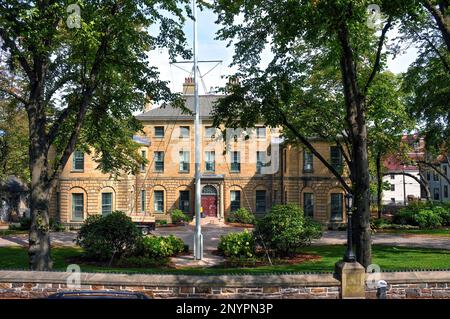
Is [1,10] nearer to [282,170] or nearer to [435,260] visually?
[435,260]

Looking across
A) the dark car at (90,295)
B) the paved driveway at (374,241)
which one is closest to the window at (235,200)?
the paved driveway at (374,241)

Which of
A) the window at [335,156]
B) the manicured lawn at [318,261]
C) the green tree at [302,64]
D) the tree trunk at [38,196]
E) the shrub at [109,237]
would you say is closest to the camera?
the green tree at [302,64]

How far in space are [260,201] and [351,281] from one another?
34.2 metres

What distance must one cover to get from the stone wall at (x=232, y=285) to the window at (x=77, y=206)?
28148mm

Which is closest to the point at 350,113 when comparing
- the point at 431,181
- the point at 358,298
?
the point at 358,298

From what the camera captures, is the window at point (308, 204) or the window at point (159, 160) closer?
the window at point (308, 204)

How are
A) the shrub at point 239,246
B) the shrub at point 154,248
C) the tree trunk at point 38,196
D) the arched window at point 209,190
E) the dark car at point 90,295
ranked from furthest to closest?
the arched window at point 209,190 → the shrub at point 154,248 → the shrub at point 239,246 → the tree trunk at point 38,196 → the dark car at point 90,295

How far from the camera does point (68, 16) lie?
474 inches

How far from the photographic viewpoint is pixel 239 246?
1912 cm

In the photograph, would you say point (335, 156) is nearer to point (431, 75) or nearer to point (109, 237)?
point (431, 75)

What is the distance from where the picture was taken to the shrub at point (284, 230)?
1873cm

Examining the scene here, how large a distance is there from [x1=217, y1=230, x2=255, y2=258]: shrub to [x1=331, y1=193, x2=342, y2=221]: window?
73.2 ft

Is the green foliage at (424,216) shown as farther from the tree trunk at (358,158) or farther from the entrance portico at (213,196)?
the tree trunk at (358,158)
